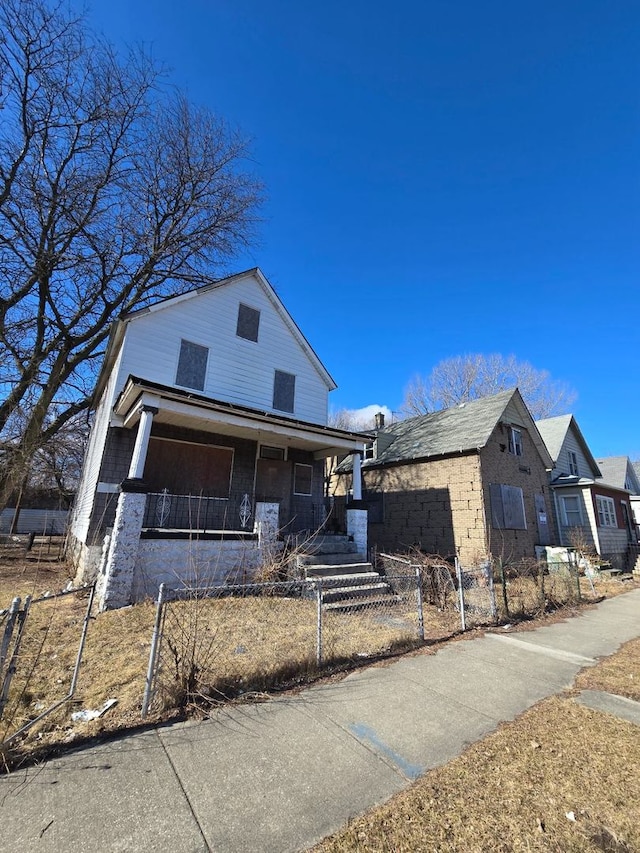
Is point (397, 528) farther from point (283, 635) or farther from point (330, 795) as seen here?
point (330, 795)

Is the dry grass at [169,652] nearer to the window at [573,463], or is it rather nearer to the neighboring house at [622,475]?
the window at [573,463]

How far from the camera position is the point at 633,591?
41.6 feet

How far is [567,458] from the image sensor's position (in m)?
20.9

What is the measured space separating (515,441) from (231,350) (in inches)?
472

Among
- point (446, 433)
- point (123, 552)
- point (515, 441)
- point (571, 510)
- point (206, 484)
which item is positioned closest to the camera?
point (123, 552)

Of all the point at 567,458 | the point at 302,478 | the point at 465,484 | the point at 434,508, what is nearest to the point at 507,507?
the point at 465,484

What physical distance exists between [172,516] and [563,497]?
17.7 metres

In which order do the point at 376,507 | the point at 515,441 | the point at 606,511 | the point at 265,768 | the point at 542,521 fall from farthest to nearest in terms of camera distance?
the point at 606,511, the point at 542,521, the point at 376,507, the point at 515,441, the point at 265,768

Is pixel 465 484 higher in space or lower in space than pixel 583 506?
higher

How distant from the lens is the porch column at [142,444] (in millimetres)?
7973

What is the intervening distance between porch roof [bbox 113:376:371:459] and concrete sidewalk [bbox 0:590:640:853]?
253 inches

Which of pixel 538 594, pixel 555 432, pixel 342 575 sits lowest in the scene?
pixel 538 594

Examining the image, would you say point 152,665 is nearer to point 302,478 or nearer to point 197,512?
point 197,512

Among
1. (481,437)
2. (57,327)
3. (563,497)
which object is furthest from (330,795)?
(563,497)
